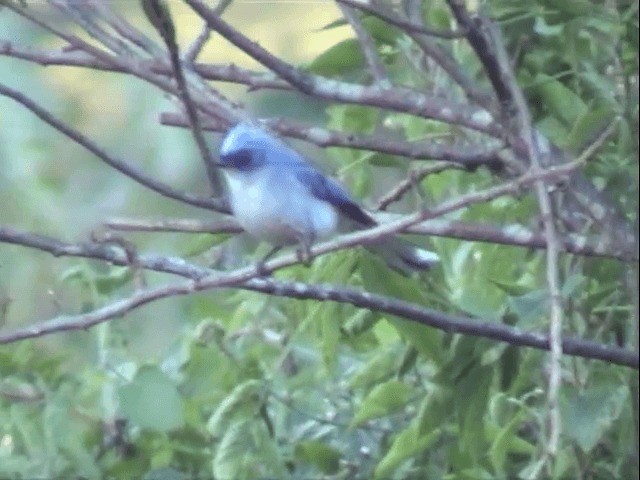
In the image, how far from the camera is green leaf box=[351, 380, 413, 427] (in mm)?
Result: 1961

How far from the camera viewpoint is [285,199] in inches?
90.4

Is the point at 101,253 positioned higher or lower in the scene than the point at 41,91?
lower

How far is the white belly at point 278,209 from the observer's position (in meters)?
2.06

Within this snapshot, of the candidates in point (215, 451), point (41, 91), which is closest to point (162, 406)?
point (215, 451)

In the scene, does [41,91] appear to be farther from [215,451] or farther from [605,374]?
[605,374]

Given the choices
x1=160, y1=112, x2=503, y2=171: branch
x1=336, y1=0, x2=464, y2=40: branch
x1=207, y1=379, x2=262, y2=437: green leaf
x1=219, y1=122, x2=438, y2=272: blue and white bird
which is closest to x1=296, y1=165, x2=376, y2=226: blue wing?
x1=219, y1=122, x2=438, y2=272: blue and white bird

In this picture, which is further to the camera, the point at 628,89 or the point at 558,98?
the point at 558,98

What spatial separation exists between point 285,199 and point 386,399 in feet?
1.46

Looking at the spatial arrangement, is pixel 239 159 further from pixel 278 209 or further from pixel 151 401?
pixel 151 401

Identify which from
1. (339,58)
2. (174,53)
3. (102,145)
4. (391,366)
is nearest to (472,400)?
(391,366)

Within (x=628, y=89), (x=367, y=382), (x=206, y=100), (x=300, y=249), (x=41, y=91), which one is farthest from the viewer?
(x=41, y=91)

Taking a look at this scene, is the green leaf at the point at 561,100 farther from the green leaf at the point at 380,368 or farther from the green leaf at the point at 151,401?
the green leaf at the point at 151,401

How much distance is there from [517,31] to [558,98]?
0.13 metres

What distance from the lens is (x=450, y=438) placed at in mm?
2059
